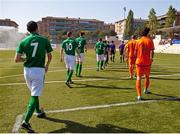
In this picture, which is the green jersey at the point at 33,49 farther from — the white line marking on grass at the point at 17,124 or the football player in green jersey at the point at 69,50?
the football player in green jersey at the point at 69,50

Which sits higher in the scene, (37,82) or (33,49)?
(33,49)

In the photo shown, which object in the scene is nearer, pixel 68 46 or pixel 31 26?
pixel 31 26

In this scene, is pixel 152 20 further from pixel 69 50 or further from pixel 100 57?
pixel 69 50

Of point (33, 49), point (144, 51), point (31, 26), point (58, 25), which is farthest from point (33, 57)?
point (58, 25)

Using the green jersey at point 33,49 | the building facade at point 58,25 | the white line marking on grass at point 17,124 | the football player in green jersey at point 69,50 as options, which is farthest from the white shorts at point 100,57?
the building facade at point 58,25

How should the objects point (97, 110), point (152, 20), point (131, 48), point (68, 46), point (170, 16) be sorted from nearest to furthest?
point (97, 110)
point (68, 46)
point (131, 48)
point (170, 16)
point (152, 20)

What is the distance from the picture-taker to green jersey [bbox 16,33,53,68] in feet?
21.0

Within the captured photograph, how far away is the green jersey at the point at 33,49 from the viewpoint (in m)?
6.41

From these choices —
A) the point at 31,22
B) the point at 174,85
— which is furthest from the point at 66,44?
the point at 31,22

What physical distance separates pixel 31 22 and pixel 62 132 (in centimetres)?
247

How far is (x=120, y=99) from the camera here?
9.14 metres

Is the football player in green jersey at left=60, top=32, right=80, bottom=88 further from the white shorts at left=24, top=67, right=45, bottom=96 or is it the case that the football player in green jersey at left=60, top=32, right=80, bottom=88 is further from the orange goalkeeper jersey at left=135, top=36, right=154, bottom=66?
the white shorts at left=24, top=67, right=45, bottom=96

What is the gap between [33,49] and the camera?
645 centimetres

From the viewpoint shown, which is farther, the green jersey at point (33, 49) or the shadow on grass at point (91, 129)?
the green jersey at point (33, 49)
